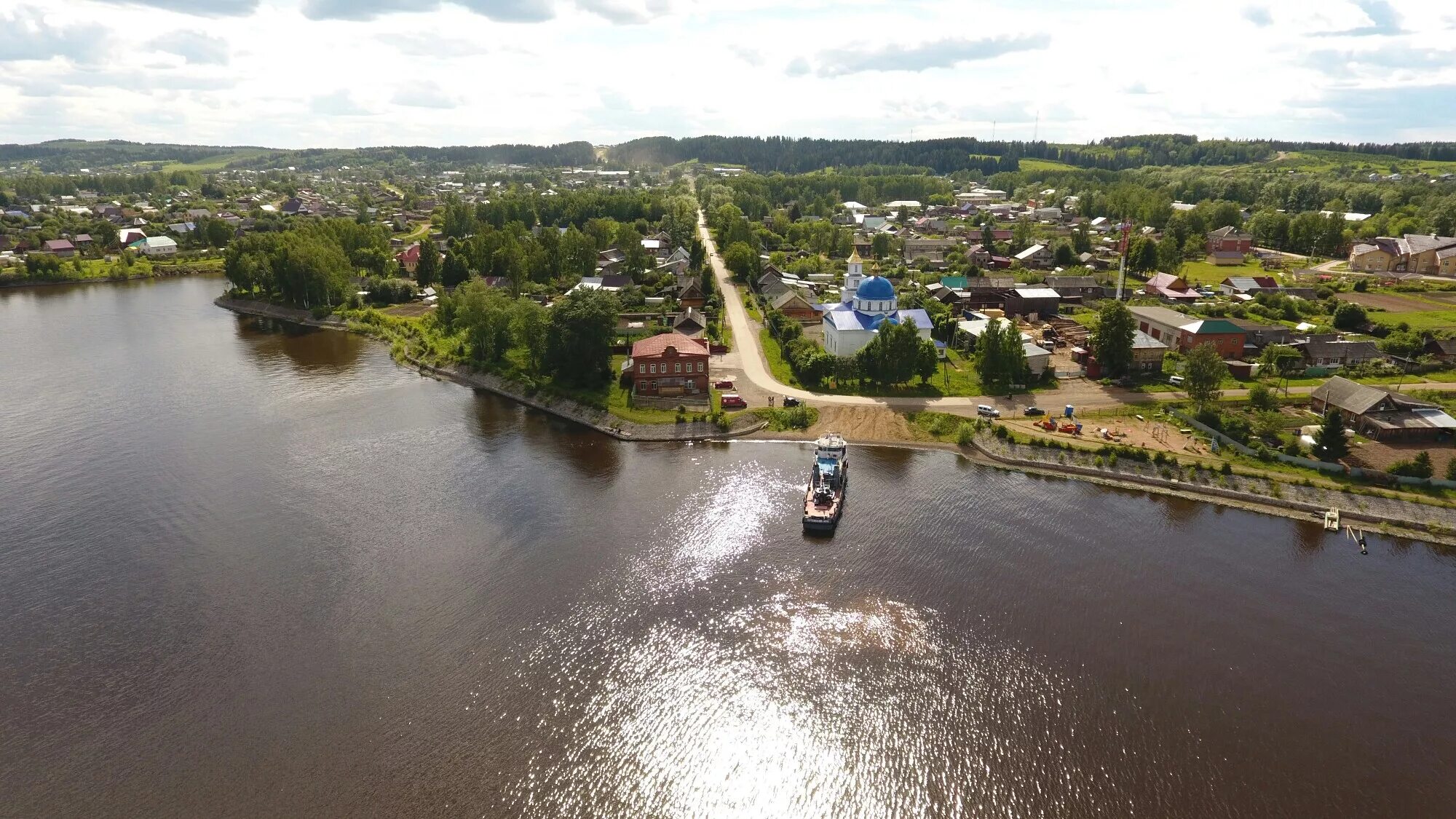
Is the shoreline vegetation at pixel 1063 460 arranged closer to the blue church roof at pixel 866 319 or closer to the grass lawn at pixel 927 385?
the grass lawn at pixel 927 385

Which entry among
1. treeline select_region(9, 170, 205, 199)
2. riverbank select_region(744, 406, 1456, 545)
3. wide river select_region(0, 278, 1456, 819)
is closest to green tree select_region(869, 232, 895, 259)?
riverbank select_region(744, 406, 1456, 545)

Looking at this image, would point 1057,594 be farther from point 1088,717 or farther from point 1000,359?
point 1000,359

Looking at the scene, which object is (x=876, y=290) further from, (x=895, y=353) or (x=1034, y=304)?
(x=1034, y=304)

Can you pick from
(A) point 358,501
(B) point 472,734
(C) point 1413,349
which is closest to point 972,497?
(B) point 472,734

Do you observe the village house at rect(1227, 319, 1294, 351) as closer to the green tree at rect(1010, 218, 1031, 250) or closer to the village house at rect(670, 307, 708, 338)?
the village house at rect(670, 307, 708, 338)

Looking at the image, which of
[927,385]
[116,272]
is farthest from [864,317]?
[116,272]
